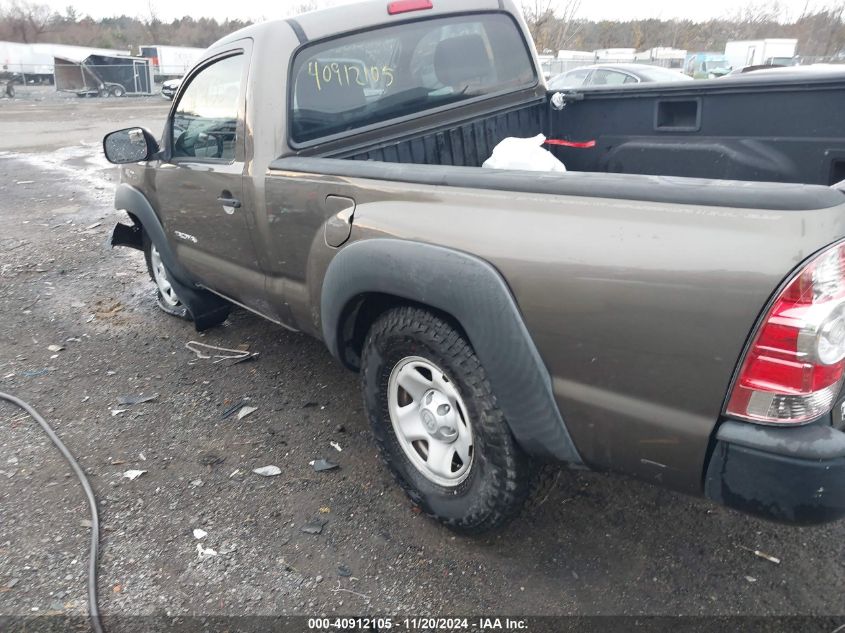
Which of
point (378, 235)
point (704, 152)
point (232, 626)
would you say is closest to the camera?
point (232, 626)

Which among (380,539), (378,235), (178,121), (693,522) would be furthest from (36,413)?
(693,522)

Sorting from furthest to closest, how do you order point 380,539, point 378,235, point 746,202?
point 380,539
point 378,235
point 746,202

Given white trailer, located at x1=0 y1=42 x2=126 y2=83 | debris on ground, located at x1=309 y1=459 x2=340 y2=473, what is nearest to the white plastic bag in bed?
debris on ground, located at x1=309 y1=459 x2=340 y2=473

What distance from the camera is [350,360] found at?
9.57 feet

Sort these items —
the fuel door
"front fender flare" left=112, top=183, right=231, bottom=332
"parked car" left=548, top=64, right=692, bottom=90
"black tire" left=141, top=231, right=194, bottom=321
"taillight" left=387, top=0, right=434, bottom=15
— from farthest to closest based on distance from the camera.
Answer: "parked car" left=548, top=64, right=692, bottom=90 < "black tire" left=141, top=231, right=194, bottom=321 < "front fender flare" left=112, top=183, right=231, bottom=332 < "taillight" left=387, top=0, right=434, bottom=15 < the fuel door

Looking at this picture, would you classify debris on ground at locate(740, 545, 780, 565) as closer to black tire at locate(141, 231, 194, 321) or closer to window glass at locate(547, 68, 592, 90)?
black tire at locate(141, 231, 194, 321)

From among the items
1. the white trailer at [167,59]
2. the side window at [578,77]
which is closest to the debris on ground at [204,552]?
the side window at [578,77]

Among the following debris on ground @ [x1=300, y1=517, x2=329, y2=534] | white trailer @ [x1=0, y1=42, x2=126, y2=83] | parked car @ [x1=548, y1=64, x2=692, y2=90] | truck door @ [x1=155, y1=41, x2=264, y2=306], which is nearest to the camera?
debris on ground @ [x1=300, y1=517, x2=329, y2=534]

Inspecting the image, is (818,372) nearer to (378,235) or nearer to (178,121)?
(378,235)

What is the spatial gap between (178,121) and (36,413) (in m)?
1.85

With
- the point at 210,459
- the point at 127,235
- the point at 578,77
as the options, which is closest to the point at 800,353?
the point at 210,459

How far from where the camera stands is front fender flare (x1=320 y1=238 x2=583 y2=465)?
6.64 feet

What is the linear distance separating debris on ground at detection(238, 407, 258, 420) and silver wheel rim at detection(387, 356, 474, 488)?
1233 millimetres

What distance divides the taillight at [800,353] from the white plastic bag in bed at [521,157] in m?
1.90
